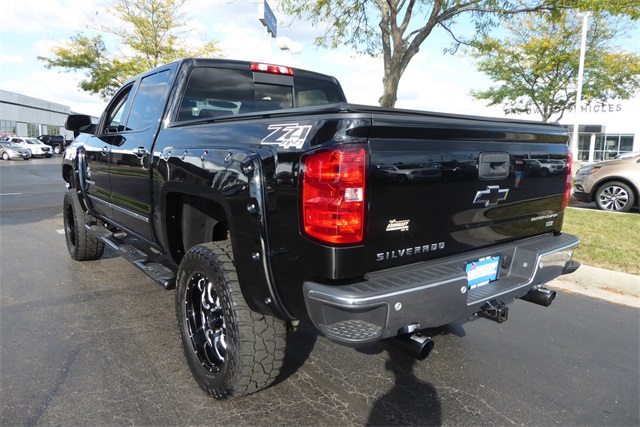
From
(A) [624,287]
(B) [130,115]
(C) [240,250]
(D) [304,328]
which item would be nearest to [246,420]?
(C) [240,250]

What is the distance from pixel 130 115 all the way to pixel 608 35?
71.9 ft

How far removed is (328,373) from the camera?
308 cm

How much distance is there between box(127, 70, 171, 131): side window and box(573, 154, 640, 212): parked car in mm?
8904

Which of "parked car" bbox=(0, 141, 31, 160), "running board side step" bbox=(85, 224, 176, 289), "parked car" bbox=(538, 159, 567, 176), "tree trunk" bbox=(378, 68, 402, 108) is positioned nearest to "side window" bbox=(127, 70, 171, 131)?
"running board side step" bbox=(85, 224, 176, 289)

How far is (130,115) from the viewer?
13.9 ft

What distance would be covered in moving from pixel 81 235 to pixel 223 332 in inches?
137

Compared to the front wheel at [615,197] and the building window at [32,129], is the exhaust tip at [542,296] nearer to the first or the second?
the front wheel at [615,197]

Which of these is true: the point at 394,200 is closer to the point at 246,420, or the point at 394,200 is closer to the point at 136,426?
the point at 246,420

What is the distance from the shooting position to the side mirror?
5.05m

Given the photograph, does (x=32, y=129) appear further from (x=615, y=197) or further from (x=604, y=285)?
(x=604, y=285)

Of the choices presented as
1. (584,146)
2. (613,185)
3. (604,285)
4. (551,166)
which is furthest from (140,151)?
(584,146)

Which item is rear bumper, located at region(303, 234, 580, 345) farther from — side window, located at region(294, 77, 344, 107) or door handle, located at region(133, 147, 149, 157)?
side window, located at region(294, 77, 344, 107)

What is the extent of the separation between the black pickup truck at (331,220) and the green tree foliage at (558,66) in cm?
1721

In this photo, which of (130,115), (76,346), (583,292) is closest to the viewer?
(76,346)
